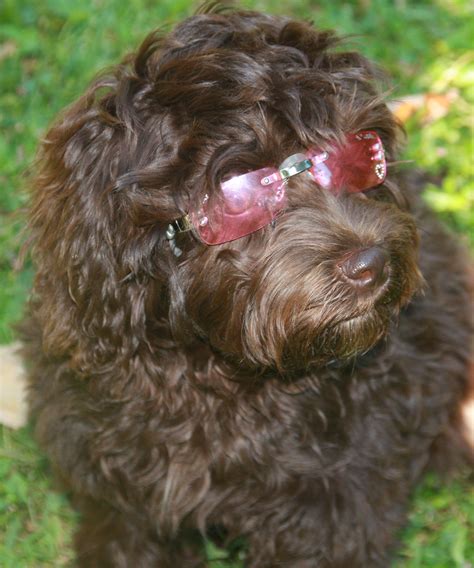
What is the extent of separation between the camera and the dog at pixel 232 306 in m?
2.71

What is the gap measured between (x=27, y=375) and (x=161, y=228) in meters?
1.15

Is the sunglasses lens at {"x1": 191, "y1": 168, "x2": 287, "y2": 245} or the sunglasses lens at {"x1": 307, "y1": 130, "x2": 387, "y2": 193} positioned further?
the sunglasses lens at {"x1": 307, "y1": 130, "x2": 387, "y2": 193}

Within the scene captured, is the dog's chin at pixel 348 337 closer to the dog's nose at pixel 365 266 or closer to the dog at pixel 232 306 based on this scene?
the dog at pixel 232 306

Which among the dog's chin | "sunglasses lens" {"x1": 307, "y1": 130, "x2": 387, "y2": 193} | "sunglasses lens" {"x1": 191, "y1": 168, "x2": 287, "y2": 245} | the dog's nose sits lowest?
the dog's chin

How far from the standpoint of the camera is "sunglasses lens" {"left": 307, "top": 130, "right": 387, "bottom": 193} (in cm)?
281

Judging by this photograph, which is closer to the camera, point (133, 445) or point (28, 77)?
point (133, 445)

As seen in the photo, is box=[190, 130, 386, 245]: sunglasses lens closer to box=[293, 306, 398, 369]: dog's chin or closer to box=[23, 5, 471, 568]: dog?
box=[23, 5, 471, 568]: dog

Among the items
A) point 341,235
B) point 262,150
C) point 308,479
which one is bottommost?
point 308,479

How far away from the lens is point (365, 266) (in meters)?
2.70

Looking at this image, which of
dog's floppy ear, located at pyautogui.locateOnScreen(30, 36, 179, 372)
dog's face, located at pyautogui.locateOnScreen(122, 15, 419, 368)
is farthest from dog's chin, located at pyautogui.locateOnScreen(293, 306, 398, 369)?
dog's floppy ear, located at pyautogui.locateOnScreen(30, 36, 179, 372)

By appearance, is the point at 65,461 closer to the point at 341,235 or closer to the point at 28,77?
the point at 341,235

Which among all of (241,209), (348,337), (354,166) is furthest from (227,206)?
(348,337)

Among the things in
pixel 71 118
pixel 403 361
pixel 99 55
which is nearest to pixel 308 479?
pixel 403 361

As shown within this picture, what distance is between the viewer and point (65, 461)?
3.44 meters
